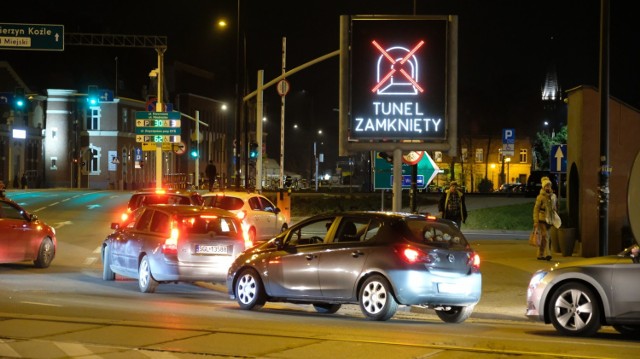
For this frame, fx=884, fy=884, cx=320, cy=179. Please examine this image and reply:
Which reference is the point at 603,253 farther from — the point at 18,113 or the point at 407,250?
the point at 18,113

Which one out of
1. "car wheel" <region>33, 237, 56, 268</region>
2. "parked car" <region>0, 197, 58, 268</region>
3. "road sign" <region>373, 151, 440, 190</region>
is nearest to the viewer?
"parked car" <region>0, 197, 58, 268</region>

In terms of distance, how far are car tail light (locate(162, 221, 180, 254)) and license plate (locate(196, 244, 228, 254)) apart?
41 cm

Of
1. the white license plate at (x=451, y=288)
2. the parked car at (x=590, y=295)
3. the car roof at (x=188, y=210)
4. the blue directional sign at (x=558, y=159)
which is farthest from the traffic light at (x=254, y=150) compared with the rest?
the parked car at (x=590, y=295)

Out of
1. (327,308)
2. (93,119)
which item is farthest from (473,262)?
(93,119)

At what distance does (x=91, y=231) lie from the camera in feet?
101

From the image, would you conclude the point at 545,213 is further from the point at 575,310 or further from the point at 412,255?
the point at 575,310

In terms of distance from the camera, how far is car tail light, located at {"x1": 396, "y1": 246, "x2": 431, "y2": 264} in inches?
478

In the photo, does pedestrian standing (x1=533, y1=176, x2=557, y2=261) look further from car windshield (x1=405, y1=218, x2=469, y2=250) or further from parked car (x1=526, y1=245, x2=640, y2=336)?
parked car (x1=526, y1=245, x2=640, y2=336)

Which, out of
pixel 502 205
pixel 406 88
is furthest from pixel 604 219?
pixel 502 205

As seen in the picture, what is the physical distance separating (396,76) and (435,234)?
18.4 ft

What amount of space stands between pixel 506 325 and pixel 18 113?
74758 mm

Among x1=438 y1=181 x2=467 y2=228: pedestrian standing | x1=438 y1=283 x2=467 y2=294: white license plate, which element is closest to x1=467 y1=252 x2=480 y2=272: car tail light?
x1=438 y1=283 x2=467 y2=294: white license plate

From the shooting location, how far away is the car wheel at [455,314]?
12906mm

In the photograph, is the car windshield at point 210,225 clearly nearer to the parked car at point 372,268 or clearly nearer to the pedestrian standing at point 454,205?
the parked car at point 372,268
